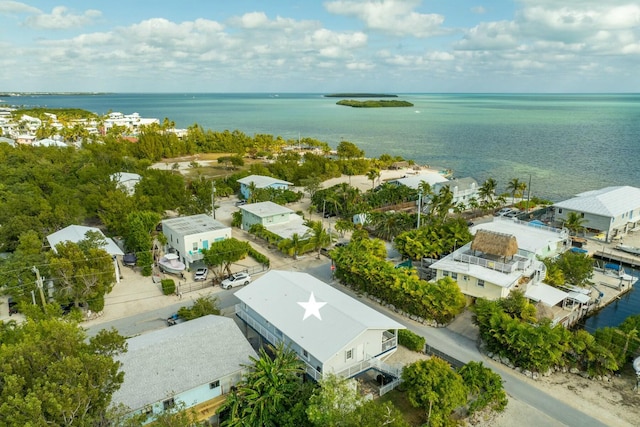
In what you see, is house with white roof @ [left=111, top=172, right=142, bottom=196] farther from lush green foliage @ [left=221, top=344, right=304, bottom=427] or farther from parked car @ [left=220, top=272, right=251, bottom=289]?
lush green foliage @ [left=221, top=344, right=304, bottom=427]

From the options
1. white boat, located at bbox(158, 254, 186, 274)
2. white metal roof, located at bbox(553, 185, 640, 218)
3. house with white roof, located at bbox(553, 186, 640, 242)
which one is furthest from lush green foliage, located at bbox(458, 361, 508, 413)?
white metal roof, located at bbox(553, 185, 640, 218)

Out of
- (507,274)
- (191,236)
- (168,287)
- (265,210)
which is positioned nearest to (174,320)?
(168,287)

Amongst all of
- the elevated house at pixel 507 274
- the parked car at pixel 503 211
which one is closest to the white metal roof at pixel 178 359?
the elevated house at pixel 507 274

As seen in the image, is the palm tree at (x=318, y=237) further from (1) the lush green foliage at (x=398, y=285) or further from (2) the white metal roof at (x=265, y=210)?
(2) the white metal roof at (x=265, y=210)

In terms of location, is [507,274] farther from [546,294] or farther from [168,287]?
[168,287]

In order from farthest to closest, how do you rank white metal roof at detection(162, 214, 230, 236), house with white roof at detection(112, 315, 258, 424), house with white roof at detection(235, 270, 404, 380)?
white metal roof at detection(162, 214, 230, 236), house with white roof at detection(235, 270, 404, 380), house with white roof at detection(112, 315, 258, 424)
